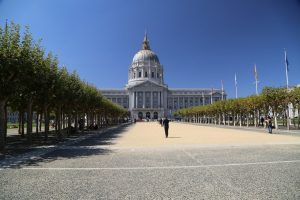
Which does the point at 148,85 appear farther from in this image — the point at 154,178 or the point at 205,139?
the point at 154,178

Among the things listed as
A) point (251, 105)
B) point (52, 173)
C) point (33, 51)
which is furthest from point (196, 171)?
point (251, 105)

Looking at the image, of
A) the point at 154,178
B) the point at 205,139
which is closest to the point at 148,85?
the point at 205,139

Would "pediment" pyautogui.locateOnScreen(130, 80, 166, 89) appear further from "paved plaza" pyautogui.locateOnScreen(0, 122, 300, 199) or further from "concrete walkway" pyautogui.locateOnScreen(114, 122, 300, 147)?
"paved plaza" pyautogui.locateOnScreen(0, 122, 300, 199)

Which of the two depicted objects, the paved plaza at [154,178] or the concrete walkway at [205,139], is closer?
the paved plaza at [154,178]

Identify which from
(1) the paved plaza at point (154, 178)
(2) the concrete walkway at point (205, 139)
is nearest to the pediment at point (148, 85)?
(2) the concrete walkway at point (205, 139)

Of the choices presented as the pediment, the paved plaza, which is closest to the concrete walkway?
the paved plaza

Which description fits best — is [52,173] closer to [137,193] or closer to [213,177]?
[137,193]

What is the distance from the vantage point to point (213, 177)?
10.2 m

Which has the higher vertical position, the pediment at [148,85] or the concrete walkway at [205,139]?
the pediment at [148,85]

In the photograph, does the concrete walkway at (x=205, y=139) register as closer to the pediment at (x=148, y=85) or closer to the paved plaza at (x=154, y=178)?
the paved plaza at (x=154, y=178)

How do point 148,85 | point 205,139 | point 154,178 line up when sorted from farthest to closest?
point 148,85 < point 205,139 < point 154,178

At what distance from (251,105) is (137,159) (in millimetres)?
48646

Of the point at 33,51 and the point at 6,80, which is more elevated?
the point at 33,51

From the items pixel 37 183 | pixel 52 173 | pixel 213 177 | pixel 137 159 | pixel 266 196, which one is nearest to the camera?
pixel 266 196
